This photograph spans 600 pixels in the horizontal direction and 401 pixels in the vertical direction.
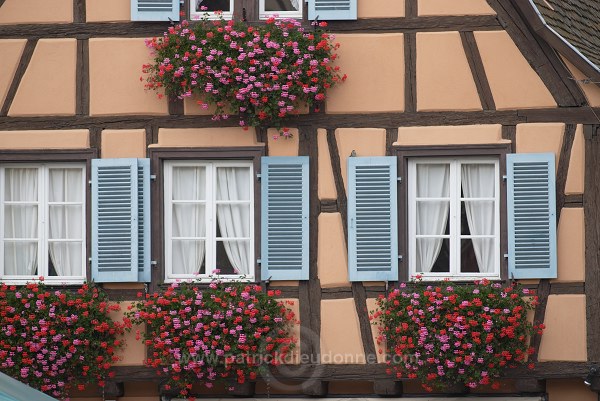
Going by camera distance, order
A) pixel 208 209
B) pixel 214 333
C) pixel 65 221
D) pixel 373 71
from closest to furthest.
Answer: pixel 214 333 → pixel 373 71 → pixel 208 209 → pixel 65 221

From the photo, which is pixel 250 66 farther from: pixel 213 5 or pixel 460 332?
pixel 460 332

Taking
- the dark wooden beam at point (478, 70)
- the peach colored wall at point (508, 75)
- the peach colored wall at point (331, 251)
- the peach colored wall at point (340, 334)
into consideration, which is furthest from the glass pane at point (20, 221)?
the peach colored wall at point (508, 75)

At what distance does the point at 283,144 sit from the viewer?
11258mm

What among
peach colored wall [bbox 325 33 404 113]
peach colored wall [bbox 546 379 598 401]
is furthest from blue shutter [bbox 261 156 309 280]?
peach colored wall [bbox 546 379 598 401]

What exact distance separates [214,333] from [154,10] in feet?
9.31

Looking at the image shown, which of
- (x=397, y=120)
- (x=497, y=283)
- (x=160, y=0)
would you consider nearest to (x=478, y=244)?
(x=497, y=283)

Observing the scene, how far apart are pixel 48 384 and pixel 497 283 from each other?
12.8 feet

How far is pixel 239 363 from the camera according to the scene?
10.9 meters

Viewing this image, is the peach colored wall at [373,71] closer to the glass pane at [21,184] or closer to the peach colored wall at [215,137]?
the peach colored wall at [215,137]

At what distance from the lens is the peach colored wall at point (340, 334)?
36.5 ft

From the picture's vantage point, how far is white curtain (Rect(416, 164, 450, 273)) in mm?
11305

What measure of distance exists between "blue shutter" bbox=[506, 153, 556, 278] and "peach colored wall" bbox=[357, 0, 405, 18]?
1.60 meters

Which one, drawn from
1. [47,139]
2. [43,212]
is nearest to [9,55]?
[47,139]

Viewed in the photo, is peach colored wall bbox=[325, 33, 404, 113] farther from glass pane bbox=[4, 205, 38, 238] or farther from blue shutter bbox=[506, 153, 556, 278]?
glass pane bbox=[4, 205, 38, 238]
